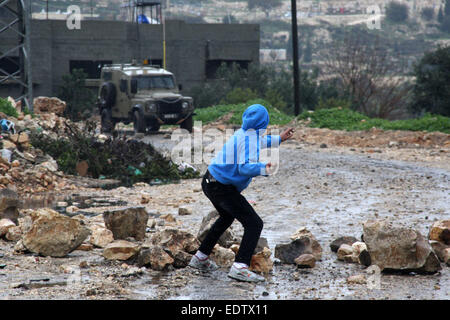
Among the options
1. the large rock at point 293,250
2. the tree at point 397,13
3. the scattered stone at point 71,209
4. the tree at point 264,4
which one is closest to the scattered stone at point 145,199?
the scattered stone at point 71,209

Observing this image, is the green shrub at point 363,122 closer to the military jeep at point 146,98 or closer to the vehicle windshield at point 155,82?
the military jeep at point 146,98

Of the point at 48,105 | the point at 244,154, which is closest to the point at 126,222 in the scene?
the point at 244,154

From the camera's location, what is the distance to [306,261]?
6078mm

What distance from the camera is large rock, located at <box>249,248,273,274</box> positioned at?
234 inches

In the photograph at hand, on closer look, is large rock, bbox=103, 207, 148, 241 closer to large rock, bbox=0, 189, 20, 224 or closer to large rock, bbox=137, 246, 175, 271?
large rock, bbox=137, 246, 175, 271

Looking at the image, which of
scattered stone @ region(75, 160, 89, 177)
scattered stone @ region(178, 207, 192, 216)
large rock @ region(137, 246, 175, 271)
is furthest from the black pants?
scattered stone @ region(75, 160, 89, 177)

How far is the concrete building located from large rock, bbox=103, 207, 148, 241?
3180cm

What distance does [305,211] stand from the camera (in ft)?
30.3

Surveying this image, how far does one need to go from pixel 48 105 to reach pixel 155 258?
16298 millimetres

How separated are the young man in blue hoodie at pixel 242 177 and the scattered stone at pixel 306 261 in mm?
628

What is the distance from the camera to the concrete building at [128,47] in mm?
39969

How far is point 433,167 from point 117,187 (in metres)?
6.60
